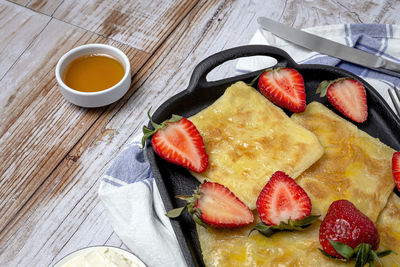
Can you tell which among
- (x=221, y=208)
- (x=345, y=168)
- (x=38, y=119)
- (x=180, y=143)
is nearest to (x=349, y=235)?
(x=345, y=168)

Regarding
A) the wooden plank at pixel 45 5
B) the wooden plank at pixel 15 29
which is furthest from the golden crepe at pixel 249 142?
the wooden plank at pixel 45 5

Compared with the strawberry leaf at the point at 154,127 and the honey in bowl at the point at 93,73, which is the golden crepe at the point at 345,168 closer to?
the strawberry leaf at the point at 154,127

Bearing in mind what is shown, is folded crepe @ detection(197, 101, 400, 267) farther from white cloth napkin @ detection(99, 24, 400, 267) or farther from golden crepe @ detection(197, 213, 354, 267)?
white cloth napkin @ detection(99, 24, 400, 267)

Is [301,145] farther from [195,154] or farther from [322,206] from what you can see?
[195,154]

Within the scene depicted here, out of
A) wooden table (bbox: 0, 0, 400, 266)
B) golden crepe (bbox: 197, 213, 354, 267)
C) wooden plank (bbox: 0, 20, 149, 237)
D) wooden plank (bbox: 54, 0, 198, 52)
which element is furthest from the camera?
wooden plank (bbox: 54, 0, 198, 52)

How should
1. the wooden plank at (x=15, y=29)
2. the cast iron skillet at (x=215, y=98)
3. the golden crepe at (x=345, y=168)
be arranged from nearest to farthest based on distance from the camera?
the golden crepe at (x=345, y=168) < the cast iron skillet at (x=215, y=98) < the wooden plank at (x=15, y=29)

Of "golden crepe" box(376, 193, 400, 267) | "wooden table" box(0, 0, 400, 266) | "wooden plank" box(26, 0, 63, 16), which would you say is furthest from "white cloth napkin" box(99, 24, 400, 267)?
"wooden plank" box(26, 0, 63, 16)
